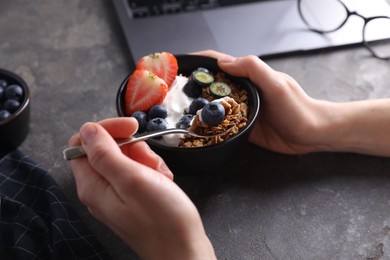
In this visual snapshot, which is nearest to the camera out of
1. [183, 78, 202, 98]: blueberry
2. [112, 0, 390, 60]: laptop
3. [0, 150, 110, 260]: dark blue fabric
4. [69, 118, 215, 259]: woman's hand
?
[69, 118, 215, 259]: woman's hand

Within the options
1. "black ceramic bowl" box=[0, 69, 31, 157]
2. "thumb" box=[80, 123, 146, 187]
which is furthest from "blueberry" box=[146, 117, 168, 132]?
"black ceramic bowl" box=[0, 69, 31, 157]

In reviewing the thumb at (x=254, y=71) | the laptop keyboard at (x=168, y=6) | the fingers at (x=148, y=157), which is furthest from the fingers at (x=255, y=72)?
the laptop keyboard at (x=168, y=6)

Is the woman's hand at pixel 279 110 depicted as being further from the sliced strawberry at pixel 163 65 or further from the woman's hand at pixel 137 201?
the woman's hand at pixel 137 201

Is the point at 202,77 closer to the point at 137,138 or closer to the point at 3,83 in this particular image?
the point at 137,138

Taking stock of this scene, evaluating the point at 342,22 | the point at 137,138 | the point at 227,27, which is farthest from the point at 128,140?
the point at 342,22

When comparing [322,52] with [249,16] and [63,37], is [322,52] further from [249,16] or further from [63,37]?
[63,37]

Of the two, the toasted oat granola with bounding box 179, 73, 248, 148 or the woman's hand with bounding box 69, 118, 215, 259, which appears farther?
the toasted oat granola with bounding box 179, 73, 248, 148

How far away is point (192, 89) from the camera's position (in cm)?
77

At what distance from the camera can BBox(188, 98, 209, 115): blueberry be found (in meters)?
0.73

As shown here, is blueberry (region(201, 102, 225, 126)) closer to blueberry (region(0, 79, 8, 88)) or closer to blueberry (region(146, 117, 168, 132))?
blueberry (region(146, 117, 168, 132))

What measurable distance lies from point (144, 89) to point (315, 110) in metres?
0.31

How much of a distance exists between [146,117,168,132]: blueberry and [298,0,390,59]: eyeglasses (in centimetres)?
53

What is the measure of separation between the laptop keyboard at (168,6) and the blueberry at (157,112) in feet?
1.34

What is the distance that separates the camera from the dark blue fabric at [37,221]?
2.18ft
